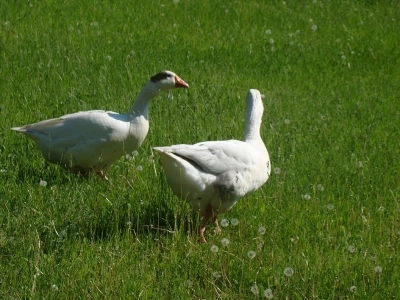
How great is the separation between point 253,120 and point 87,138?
4.99 feet

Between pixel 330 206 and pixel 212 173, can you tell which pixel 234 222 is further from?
pixel 330 206

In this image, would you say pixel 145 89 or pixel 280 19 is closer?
pixel 145 89

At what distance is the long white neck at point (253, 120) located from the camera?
739cm

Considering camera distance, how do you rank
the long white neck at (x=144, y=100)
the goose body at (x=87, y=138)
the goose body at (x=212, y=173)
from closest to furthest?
the goose body at (x=212, y=173) < the goose body at (x=87, y=138) < the long white neck at (x=144, y=100)

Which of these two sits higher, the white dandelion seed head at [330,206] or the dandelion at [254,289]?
the dandelion at [254,289]

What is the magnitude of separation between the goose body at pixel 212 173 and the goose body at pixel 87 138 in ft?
3.89

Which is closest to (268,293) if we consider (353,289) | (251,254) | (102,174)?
(251,254)

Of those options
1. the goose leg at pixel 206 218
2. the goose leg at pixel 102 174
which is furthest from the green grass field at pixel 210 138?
the goose leg at pixel 102 174

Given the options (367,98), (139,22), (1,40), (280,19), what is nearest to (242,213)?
(367,98)

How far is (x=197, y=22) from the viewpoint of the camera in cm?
1397

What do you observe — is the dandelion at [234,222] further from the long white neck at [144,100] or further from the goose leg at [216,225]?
the long white neck at [144,100]

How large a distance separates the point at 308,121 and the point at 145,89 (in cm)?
273

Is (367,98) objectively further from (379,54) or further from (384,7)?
(384,7)

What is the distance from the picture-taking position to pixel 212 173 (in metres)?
6.59
